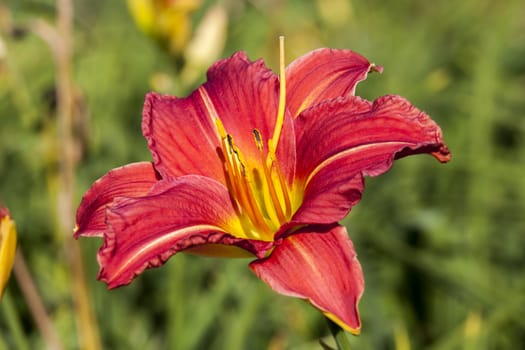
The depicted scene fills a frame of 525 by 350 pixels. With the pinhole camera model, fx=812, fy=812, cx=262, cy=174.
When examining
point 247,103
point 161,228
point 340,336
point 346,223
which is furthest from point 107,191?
point 346,223

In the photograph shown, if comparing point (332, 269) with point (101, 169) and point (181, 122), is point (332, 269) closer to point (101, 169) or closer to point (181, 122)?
point (181, 122)

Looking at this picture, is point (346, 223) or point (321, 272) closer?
point (321, 272)

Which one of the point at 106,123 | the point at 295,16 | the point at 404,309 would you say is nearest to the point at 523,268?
the point at 404,309

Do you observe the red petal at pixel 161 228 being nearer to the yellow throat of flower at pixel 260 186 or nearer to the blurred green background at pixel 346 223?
the yellow throat of flower at pixel 260 186

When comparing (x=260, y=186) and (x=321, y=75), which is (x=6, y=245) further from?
(x=321, y=75)

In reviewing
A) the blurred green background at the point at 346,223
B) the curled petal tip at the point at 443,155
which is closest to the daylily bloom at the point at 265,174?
the curled petal tip at the point at 443,155

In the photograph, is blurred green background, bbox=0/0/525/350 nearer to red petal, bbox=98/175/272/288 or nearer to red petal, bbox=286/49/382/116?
red petal, bbox=98/175/272/288
